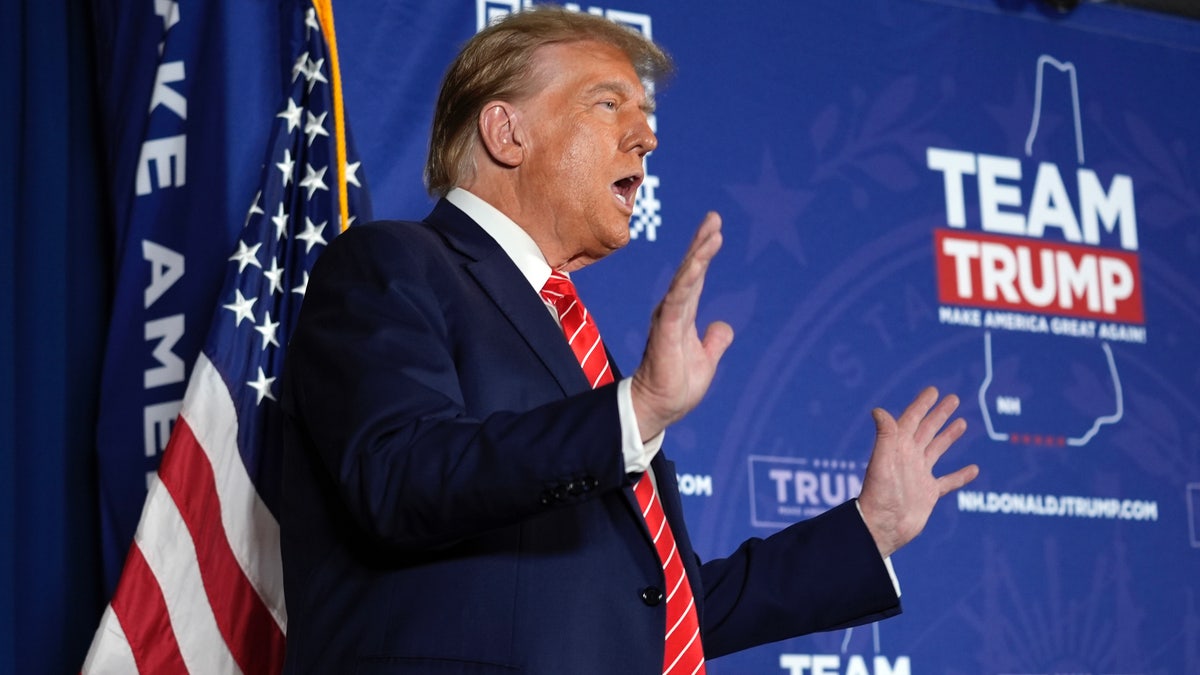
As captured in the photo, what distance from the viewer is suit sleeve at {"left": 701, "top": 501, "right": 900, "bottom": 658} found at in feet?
7.09

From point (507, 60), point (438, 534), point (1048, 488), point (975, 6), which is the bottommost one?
point (1048, 488)

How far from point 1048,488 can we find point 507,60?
7.53ft

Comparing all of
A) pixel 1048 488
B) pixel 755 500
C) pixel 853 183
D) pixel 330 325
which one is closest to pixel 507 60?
pixel 330 325

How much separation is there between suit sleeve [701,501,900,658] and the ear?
66 centimetres

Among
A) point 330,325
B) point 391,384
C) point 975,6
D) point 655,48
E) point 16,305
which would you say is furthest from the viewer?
point 975,6

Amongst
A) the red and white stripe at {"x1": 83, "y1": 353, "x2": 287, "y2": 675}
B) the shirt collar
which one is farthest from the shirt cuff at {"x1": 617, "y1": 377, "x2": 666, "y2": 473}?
the red and white stripe at {"x1": 83, "y1": 353, "x2": 287, "y2": 675}

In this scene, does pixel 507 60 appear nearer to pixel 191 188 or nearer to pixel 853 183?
pixel 191 188

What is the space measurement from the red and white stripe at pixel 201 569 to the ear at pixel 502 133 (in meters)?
0.88

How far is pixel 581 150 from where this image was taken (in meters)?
2.19

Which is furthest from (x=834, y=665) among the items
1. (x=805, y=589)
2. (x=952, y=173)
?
(x=805, y=589)

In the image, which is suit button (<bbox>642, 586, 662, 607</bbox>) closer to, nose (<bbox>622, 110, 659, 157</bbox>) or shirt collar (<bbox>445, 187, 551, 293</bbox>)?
shirt collar (<bbox>445, 187, 551, 293</bbox>)

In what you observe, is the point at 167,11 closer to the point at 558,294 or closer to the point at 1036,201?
the point at 558,294

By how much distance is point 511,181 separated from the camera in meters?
2.19

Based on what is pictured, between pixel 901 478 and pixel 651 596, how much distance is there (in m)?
0.51
